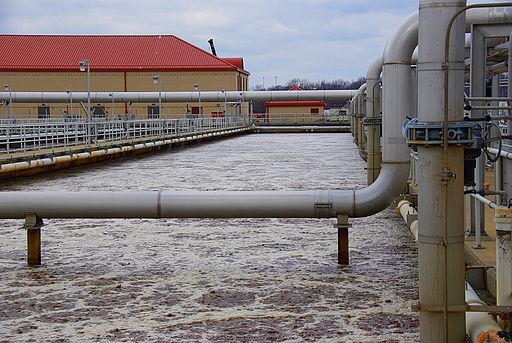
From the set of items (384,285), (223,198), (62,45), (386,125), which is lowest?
(384,285)

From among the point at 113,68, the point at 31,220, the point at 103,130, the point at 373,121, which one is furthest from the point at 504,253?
the point at 113,68

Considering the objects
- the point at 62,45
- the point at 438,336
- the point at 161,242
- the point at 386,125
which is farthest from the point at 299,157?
the point at 62,45

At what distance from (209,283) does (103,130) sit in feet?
70.1

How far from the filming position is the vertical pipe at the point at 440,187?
3838mm

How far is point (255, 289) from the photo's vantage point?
696cm

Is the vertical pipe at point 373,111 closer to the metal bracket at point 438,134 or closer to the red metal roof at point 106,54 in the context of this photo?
the metal bracket at point 438,134

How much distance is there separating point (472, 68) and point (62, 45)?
176 ft

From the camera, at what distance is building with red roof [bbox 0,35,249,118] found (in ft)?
180

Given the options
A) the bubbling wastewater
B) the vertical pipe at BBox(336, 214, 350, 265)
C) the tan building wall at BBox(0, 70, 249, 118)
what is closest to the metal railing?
the tan building wall at BBox(0, 70, 249, 118)

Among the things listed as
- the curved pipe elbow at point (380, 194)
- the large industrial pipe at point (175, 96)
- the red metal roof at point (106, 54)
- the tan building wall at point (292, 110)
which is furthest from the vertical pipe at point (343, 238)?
the tan building wall at point (292, 110)

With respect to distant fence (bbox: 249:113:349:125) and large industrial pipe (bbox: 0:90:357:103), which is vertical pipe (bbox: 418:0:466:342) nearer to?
large industrial pipe (bbox: 0:90:357:103)

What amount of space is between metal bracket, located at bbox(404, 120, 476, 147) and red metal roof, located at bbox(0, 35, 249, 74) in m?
52.3

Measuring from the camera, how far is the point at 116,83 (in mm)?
55844

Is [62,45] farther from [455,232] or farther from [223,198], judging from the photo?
[455,232]
